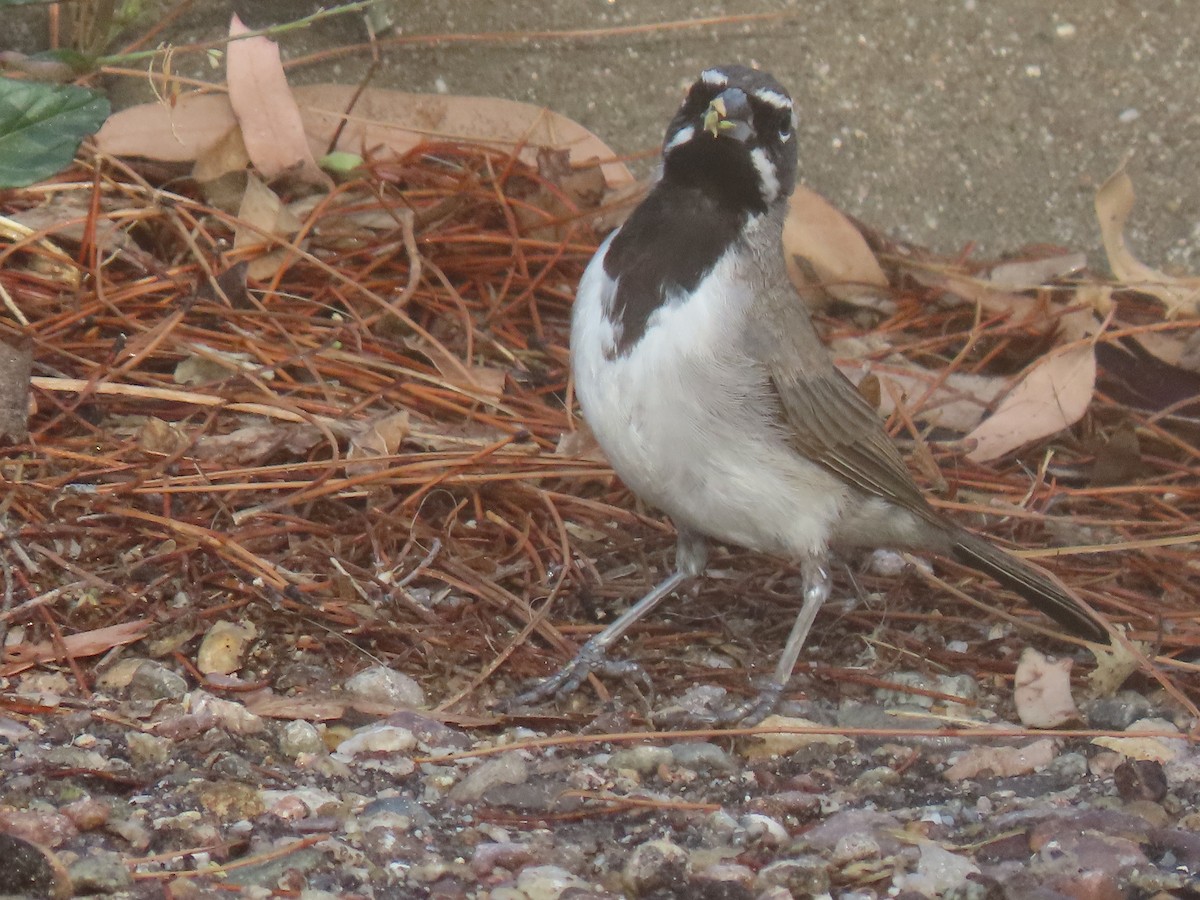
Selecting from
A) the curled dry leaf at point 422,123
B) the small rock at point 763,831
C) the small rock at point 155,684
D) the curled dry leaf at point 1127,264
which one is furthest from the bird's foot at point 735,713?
the curled dry leaf at point 1127,264

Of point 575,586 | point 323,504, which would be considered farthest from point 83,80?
point 575,586

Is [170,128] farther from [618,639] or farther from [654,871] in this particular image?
[654,871]

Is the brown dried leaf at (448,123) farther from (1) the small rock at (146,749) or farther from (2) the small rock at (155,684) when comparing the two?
(1) the small rock at (146,749)

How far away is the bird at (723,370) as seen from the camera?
12.9ft

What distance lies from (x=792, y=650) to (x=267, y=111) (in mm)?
2732

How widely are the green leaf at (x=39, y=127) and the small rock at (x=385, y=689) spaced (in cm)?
168

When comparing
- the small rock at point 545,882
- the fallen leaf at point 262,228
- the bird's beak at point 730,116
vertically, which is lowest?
the small rock at point 545,882

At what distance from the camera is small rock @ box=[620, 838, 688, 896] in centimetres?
292

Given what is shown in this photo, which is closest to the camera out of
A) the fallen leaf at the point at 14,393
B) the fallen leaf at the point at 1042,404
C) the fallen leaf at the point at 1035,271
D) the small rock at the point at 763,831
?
the small rock at the point at 763,831

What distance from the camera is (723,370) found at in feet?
13.1

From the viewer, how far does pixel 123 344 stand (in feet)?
15.6

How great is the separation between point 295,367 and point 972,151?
2762mm

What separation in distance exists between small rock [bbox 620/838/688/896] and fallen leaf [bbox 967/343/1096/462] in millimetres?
2781

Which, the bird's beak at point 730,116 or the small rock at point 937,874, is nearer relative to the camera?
the small rock at point 937,874
